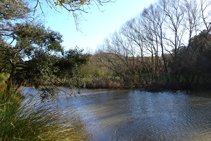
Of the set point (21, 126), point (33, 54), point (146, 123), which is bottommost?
point (146, 123)

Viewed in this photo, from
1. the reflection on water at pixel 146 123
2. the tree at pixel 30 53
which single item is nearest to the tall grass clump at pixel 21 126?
the reflection on water at pixel 146 123

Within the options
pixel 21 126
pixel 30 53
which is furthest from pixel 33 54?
pixel 21 126

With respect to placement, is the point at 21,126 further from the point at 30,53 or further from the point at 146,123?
the point at 146,123

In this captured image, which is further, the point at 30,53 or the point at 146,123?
the point at 146,123

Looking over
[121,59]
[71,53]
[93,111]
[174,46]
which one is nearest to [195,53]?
[174,46]

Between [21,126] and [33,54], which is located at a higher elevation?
[33,54]

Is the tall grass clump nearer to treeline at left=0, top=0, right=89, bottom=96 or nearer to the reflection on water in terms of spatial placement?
the reflection on water

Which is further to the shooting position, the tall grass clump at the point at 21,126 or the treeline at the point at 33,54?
the treeline at the point at 33,54

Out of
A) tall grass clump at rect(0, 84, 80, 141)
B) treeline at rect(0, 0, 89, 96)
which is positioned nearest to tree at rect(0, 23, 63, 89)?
treeline at rect(0, 0, 89, 96)

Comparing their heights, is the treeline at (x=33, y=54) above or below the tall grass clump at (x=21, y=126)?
above

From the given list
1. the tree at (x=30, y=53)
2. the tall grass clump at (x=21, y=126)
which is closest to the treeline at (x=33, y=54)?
the tree at (x=30, y=53)

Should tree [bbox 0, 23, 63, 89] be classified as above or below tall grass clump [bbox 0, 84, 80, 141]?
above

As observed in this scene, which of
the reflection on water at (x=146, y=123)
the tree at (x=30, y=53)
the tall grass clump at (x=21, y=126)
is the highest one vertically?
the tree at (x=30, y=53)

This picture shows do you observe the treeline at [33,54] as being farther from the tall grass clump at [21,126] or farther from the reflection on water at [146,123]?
the tall grass clump at [21,126]
